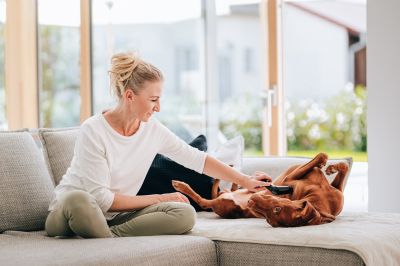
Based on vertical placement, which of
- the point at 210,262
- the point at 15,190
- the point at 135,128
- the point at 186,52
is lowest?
the point at 210,262

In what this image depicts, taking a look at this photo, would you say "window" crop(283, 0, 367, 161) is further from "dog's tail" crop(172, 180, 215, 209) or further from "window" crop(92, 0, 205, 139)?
"dog's tail" crop(172, 180, 215, 209)

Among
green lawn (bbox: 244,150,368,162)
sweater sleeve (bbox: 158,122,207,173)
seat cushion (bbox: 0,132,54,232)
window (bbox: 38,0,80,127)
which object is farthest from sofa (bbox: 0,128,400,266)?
window (bbox: 38,0,80,127)

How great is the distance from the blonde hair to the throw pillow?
538 millimetres

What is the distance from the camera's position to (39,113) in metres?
5.97

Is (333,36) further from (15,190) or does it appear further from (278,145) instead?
(15,190)

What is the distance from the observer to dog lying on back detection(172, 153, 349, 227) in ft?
9.32

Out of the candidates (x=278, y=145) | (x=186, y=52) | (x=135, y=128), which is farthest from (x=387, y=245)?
(x=186, y=52)

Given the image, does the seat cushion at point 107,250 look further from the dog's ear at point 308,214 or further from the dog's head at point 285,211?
the dog's ear at point 308,214

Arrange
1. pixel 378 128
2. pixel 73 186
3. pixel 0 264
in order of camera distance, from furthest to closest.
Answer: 1. pixel 378 128
2. pixel 73 186
3. pixel 0 264

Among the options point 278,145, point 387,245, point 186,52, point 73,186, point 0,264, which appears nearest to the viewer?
point 0,264

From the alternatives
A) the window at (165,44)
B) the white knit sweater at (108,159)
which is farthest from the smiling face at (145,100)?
the window at (165,44)

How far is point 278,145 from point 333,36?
826 millimetres

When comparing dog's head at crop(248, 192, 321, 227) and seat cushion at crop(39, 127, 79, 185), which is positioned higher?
seat cushion at crop(39, 127, 79, 185)

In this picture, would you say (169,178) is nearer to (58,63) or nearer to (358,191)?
(358,191)
